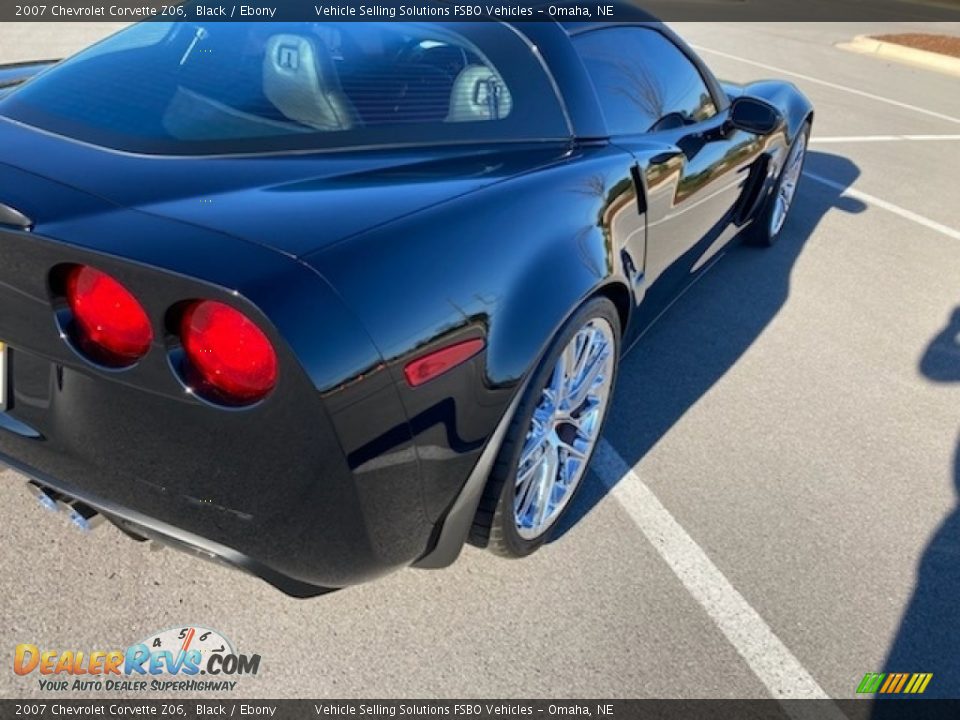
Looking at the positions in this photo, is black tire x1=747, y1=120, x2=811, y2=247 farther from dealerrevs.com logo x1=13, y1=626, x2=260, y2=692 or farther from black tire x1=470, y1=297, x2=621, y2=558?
dealerrevs.com logo x1=13, y1=626, x2=260, y2=692

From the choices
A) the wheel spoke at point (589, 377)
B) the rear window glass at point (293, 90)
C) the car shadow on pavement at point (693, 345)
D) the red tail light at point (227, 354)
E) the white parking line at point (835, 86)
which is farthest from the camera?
the white parking line at point (835, 86)

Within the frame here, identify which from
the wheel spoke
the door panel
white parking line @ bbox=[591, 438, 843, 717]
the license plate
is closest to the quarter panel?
the wheel spoke

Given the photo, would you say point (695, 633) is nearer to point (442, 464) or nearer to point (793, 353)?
point (442, 464)

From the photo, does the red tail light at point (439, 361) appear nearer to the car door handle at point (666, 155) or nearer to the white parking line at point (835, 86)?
the car door handle at point (666, 155)

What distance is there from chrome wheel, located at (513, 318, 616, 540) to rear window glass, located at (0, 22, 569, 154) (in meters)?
0.67

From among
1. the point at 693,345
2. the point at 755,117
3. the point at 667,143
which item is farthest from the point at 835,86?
the point at 667,143

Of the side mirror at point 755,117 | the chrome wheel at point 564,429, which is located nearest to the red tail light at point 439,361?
the chrome wheel at point 564,429

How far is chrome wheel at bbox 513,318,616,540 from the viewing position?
2.16 m

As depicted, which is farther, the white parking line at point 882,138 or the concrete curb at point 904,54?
the concrete curb at point 904,54

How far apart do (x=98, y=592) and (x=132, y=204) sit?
3.66 ft

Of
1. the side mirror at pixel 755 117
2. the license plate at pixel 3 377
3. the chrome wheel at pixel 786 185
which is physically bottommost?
the chrome wheel at pixel 786 185

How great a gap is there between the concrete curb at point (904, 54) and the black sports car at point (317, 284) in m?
14.7

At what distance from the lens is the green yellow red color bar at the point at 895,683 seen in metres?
2.05

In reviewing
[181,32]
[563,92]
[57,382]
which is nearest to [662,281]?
[563,92]
